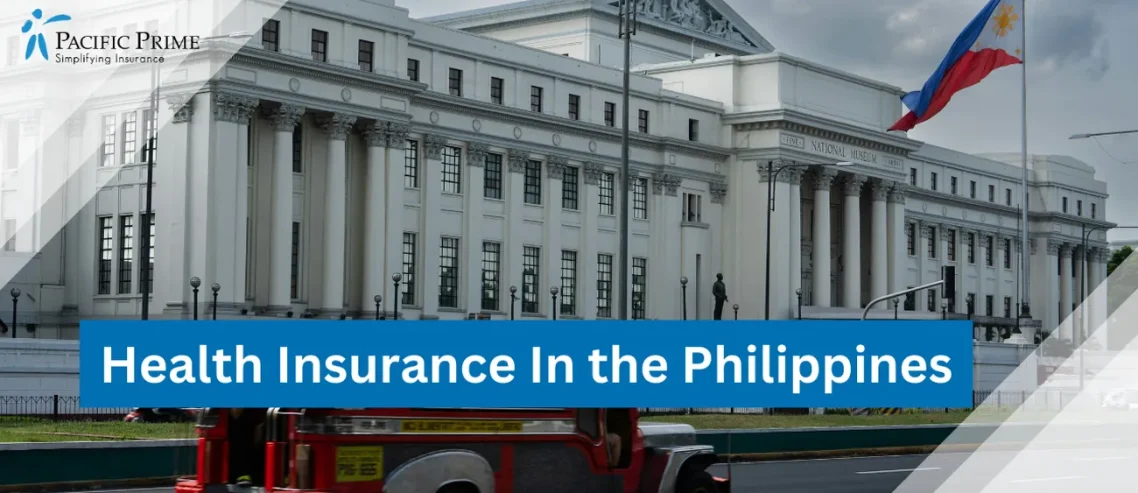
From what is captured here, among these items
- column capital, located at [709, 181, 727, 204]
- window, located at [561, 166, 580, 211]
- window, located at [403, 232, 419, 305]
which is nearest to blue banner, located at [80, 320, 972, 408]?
window, located at [403, 232, 419, 305]

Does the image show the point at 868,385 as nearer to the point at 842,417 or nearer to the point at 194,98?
the point at 842,417

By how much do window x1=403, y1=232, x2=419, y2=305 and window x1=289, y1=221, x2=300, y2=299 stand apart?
5.85 metres

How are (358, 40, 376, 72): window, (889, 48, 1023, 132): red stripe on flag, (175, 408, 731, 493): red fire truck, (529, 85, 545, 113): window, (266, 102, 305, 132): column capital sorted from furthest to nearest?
(529, 85, 545, 113): window → (358, 40, 376, 72): window → (266, 102, 305, 132): column capital → (889, 48, 1023, 132): red stripe on flag → (175, 408, 731, 493): red fire truck

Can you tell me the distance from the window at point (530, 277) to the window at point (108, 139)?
2127cm

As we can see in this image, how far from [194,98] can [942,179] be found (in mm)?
68109

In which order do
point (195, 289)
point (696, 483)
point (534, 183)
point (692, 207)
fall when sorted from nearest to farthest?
point (696, 483) < point (195, 289) < point (534, 183) < point (692, 207)

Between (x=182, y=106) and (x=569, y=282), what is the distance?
2514cm

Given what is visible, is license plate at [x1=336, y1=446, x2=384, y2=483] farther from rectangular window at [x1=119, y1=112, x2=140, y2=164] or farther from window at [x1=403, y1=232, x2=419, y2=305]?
window at [x1=403, y1=232, x2=419, y2=305]

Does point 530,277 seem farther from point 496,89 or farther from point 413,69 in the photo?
point 413,69

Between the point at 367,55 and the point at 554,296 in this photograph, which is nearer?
the point at 367,55

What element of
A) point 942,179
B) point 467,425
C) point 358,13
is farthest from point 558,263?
point 467,425

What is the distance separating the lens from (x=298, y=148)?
67.9 m

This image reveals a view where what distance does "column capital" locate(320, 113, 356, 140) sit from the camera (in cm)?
6731

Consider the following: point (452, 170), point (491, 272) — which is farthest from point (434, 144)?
point (491, 272)
